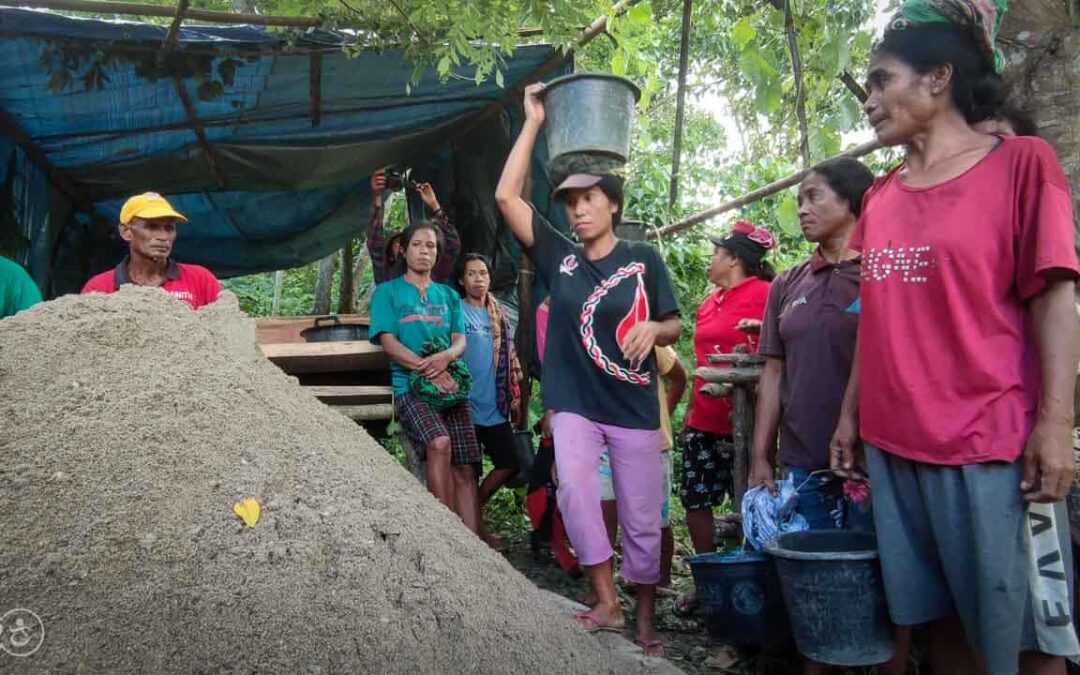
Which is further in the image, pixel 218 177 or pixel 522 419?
pixel 218 177

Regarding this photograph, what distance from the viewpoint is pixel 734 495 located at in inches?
134

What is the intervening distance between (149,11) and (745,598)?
3.22 m

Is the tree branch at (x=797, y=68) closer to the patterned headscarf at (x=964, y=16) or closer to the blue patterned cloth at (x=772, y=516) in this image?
the patterned headscarf at (x=964, y=16)

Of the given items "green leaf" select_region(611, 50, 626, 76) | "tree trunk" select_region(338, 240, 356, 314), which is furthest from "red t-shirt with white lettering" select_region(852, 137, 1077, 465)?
"tree trunk" select_region(338, 240, 356, 314)

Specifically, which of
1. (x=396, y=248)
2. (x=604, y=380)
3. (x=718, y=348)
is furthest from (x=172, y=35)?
(x=718, y=348)

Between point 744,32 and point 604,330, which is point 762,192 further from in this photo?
point 604,330

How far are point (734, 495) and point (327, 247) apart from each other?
12.8 feet

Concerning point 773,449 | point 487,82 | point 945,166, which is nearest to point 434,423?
point 773,449

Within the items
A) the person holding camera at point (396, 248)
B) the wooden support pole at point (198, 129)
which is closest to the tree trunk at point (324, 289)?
the wooden support pole at point (198, 129)

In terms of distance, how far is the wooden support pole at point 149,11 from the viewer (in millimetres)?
3309

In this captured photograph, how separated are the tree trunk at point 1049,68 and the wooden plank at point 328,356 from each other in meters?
2.96

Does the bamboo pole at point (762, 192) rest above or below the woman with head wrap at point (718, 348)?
above

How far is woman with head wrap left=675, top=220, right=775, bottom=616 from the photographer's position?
3.47m

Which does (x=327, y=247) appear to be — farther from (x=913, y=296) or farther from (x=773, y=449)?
(x=913, y=296)
